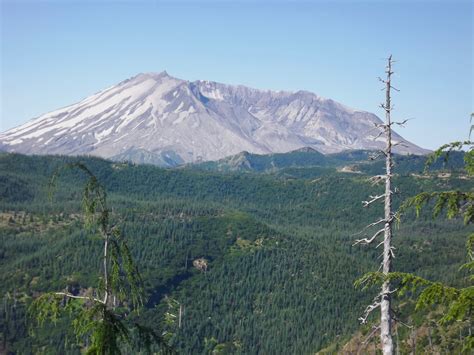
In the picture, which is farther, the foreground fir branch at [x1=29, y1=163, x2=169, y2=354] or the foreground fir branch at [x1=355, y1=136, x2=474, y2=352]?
the foreground fir branch at [x1=355, y1=136, x2=474, y2=352]

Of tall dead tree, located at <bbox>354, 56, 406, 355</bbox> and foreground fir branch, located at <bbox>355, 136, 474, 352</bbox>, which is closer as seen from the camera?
foreground fir branch, located at <bbox>355, 136, 474, 352</bbox>

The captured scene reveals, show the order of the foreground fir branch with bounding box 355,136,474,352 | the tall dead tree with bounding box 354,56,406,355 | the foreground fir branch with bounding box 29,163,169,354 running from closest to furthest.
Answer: the foreground fir branch with bounding box 29,163,169,354 < the foreground fir branch with bounding box 355,136,474,352 < the tall dead tree with bounding box 354,56,406,355

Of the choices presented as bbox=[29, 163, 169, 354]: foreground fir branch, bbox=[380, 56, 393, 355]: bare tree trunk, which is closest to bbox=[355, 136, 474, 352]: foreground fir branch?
bbox=[380, 56, 393, 355]: bare tree trunk

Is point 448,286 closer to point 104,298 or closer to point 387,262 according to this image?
point 387,262

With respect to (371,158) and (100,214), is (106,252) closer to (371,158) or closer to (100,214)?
(100,214)

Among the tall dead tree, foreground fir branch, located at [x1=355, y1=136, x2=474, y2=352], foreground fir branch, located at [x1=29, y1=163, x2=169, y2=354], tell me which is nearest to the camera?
foreground fir branch, located at [x1=29, y1=163, x2=169, y2=354]

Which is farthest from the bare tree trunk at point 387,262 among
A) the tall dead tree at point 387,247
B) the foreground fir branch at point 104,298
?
the foreground fir branch at point 104,298

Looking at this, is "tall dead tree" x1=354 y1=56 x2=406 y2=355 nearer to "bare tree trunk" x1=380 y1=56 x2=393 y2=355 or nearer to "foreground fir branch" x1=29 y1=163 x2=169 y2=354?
"bare tree trunk" x1=380 y1=56 x2=393 y2=355

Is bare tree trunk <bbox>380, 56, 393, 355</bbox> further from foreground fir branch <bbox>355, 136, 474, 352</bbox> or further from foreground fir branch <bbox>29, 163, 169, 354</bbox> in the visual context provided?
foreground fir branch <bbox>29, 163, 169, 354</bbox>

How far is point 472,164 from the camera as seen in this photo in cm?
2005

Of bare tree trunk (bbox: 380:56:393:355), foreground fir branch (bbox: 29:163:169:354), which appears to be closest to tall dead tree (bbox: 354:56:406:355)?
bare tree trunk (bbox: 380:56:393:355)

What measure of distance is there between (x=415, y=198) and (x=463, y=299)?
4367 millimetres

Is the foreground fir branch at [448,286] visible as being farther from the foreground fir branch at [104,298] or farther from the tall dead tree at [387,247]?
the foreground fir branch at [104,298]

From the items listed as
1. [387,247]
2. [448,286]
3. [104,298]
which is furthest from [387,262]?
[104,298]
